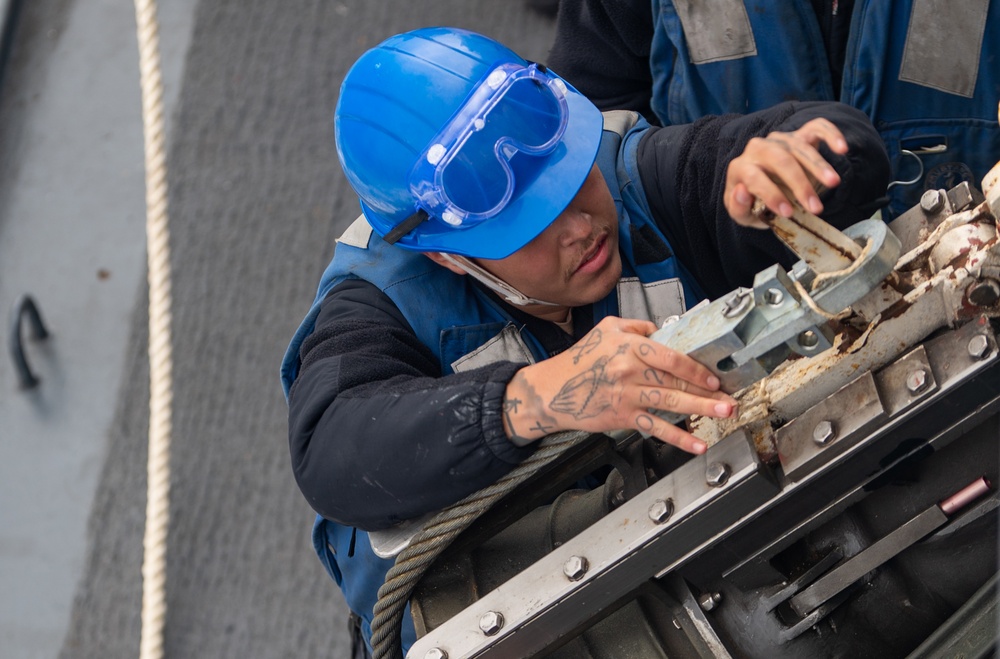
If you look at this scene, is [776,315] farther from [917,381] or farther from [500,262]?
[500,262]

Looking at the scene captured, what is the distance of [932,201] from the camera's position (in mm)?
907

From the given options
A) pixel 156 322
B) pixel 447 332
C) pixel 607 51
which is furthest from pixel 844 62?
pixel 156 322

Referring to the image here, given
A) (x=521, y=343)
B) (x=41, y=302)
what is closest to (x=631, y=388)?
(x=521, y=343)

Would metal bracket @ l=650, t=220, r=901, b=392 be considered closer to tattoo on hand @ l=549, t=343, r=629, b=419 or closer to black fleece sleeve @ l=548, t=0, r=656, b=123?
tattoo on hand @ l=549, t=343, r=629, b=419

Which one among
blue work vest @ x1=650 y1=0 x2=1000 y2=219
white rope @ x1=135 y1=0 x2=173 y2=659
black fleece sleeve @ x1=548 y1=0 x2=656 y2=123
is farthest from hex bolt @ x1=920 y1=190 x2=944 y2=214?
white rope @ x1=135 y1=0 x2=173 y2=659

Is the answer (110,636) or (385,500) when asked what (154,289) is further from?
(385,500)

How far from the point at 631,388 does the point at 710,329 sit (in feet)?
0.29

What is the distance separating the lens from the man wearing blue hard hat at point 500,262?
0.92 metres

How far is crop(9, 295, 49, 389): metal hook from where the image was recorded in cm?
226

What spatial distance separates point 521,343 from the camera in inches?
48.6

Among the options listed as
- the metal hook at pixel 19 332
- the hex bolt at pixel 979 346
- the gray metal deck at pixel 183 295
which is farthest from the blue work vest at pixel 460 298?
the metal hook at pixel 19 332

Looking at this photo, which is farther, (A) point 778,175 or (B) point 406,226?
(B) point 406,226

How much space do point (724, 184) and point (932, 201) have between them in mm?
271

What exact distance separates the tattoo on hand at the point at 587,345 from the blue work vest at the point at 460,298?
0.95ft
